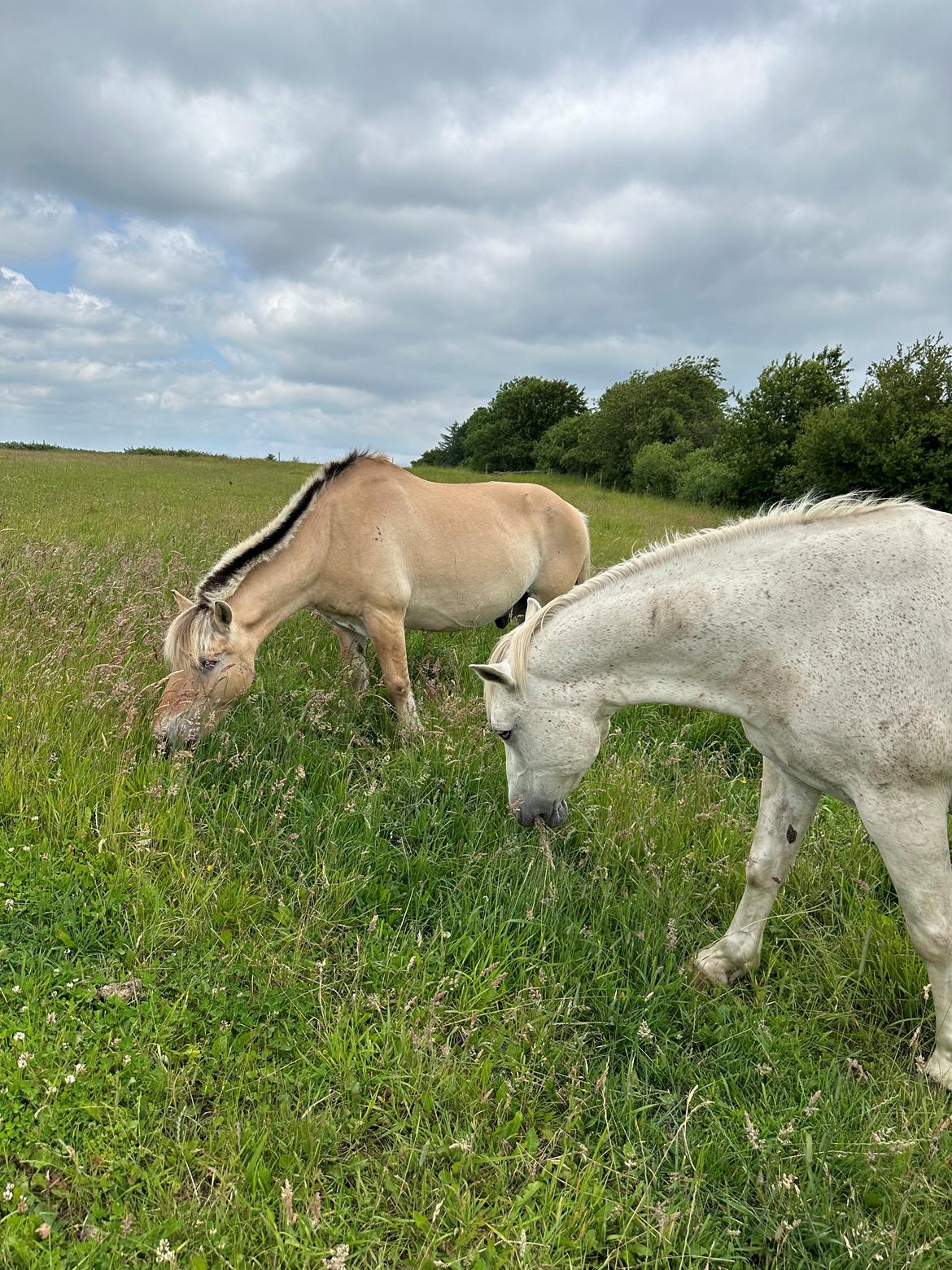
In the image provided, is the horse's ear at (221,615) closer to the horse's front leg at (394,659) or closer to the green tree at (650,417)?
the horse's front leg at (394,659)

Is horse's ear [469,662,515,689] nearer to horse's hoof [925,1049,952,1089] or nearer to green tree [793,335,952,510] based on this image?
horse's hoof [925,1049,952,1089]

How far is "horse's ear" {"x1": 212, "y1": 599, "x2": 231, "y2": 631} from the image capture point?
13.1ft

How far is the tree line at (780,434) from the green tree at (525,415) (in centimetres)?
1685

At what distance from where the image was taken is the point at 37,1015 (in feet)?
7.02

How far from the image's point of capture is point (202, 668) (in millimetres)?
4000

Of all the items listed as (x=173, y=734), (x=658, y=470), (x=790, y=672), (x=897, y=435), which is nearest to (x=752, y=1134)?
(x=790, y=672)

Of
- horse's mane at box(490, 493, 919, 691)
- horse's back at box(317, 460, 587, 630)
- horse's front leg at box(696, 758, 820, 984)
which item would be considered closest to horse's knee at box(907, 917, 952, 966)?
horse's front leg at box(696, 758, 820, 984)

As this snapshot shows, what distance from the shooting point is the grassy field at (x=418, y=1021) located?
5.87 ft

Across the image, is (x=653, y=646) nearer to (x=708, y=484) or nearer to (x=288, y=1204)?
(x=288, y=1204)

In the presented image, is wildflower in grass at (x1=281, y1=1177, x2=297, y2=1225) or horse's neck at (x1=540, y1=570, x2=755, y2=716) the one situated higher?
horse's neck at (x1=540, y1=570, x2=755, y2=716)

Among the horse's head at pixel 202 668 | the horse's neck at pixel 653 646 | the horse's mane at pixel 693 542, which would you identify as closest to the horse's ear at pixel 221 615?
the horse's head at pixel 202 668

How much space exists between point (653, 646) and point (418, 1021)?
1.73 metres

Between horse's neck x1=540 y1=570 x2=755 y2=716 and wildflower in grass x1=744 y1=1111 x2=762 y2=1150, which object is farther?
horse's neck x1=540 y1=570 x2=755 y2=716

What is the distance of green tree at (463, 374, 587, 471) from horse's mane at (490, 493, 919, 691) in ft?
214
